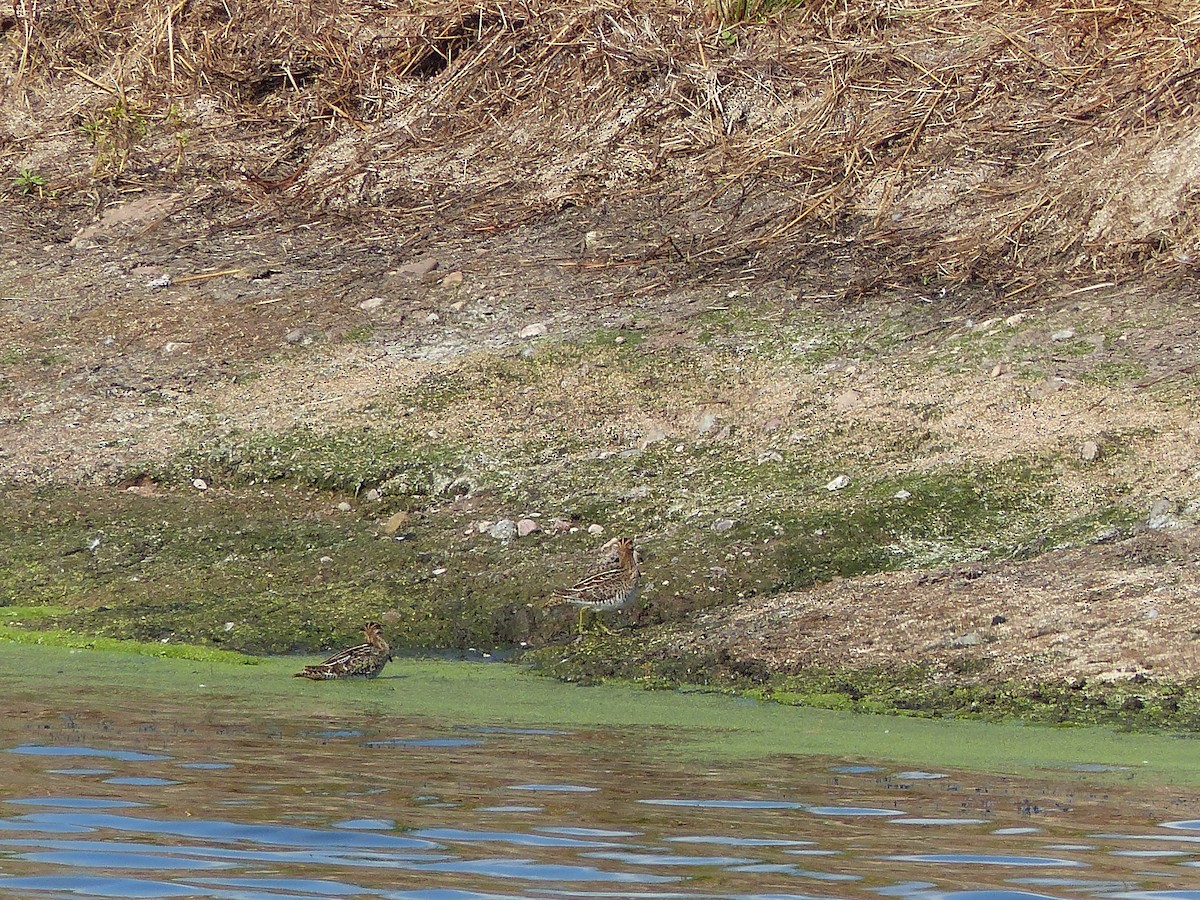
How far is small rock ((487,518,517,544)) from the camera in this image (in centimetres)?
866

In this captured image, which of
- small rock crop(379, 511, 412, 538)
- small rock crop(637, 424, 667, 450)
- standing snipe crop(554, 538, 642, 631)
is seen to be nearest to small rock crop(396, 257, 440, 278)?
small rock crop(637, 424, 667, 450)

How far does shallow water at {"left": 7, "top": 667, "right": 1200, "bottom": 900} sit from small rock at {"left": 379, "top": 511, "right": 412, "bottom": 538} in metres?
2.32

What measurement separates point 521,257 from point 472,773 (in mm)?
6109

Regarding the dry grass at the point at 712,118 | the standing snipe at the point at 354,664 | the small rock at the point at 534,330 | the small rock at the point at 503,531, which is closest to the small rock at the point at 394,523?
the small rock at the point at 503,531

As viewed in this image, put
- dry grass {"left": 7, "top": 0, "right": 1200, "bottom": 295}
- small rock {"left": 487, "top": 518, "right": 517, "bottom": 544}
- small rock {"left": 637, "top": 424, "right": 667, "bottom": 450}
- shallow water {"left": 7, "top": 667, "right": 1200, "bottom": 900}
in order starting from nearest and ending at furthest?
1. shallow water {"left": 7, "top": 667, "right": 1200, "bottom": 900}
2. small rock {"left": 487, "top": 518, "right": 517, "bottom": 544}
3. small rock {"left": 637, "top": 424, "right": 667, "bottom": 450}
4. dry grass {"left": 7, "top": 0, "right": 1200, "bottom": 295}

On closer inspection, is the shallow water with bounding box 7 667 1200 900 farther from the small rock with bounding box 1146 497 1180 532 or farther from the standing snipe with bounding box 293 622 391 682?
the small rock with bounding box 1146 497 1180 532

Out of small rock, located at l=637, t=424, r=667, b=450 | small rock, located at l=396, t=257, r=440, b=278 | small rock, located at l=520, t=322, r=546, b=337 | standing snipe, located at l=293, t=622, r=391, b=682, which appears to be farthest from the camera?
small rock, located at l=396, t=257, r=440, b=278

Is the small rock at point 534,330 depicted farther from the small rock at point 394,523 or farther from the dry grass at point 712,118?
the small rock at point 394,523

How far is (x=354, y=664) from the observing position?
7.29 meters

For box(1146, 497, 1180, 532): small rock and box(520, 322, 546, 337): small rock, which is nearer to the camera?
box(1146, 497, 1180, 532): small rock

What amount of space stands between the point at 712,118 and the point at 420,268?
2.32m

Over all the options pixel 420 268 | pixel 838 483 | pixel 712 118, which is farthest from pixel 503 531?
pixel 712 118

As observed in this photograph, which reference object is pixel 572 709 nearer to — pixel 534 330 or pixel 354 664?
pixel 354 664

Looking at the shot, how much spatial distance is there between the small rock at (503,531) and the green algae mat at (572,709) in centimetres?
105
